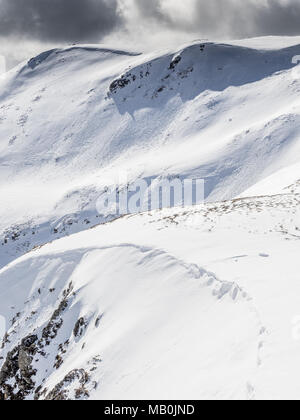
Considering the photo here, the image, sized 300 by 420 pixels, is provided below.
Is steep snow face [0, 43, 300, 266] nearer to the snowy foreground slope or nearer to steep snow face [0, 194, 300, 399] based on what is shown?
the snowy foreground slope

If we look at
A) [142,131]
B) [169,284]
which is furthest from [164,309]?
[142,131]

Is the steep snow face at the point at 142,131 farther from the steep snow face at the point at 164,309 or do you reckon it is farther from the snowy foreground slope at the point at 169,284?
the steep snow face at the point at 164,309

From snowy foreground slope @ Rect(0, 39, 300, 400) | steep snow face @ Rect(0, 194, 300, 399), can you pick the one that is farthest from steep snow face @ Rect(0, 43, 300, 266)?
steep snow face @ Rect(0, 194, 300, 399)

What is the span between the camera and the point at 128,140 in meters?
51.5

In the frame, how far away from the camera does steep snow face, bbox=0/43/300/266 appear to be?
38.6 m

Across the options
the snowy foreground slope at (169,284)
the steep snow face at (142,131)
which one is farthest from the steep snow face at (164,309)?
the steep snow face at (142,131)

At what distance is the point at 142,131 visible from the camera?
52.0 metres

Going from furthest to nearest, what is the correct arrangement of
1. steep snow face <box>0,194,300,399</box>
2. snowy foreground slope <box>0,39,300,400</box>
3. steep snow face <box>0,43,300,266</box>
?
1. steep snow face <box>0,43,300,266</box>
2. snowy foreground slope <box>0,39,300,400</box>
3. steep snow face <box>0,194,300,399</box>

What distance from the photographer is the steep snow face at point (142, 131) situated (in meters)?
38.6

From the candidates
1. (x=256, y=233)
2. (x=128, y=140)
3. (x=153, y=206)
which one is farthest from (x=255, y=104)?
(x=256, y=233)

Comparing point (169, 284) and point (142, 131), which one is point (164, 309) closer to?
point (169, 284)
